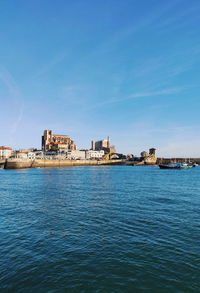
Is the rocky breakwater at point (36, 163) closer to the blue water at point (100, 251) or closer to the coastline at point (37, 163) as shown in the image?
the coastline at point (37, 163)

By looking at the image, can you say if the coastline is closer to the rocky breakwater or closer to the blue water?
the rocky breakwater

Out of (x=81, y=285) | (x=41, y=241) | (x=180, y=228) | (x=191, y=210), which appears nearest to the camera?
(x=81, y=285)

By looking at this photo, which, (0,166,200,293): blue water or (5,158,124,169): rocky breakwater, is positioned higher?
(5,158,124,169): rocky breakwater

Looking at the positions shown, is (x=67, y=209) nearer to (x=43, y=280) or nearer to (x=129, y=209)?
(x=129, y=209)

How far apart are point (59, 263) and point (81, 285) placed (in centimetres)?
272

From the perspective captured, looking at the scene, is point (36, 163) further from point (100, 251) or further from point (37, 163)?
point (100, 251)

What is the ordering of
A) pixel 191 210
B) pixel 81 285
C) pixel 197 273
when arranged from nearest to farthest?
pixel 81 285 < pixel 197 273 < pixel 191 210

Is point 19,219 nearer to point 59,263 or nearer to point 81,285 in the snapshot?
point 59,263

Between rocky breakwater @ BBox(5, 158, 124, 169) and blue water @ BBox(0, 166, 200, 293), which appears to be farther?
rocky breakwater @ BBox(5, 158, 124, 169)

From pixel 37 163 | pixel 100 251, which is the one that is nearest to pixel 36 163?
pixel 37 163

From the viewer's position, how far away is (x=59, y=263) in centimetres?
1298

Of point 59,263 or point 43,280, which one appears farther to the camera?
point 59,263

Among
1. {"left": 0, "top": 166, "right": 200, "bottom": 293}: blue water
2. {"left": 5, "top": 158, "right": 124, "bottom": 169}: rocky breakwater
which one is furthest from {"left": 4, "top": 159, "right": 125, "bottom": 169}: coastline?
{"left": 0, "top": 166, "right": 200, "bottom": 293}: blue water

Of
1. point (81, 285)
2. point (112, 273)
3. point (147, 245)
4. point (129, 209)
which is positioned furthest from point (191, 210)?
point (81, 285)
